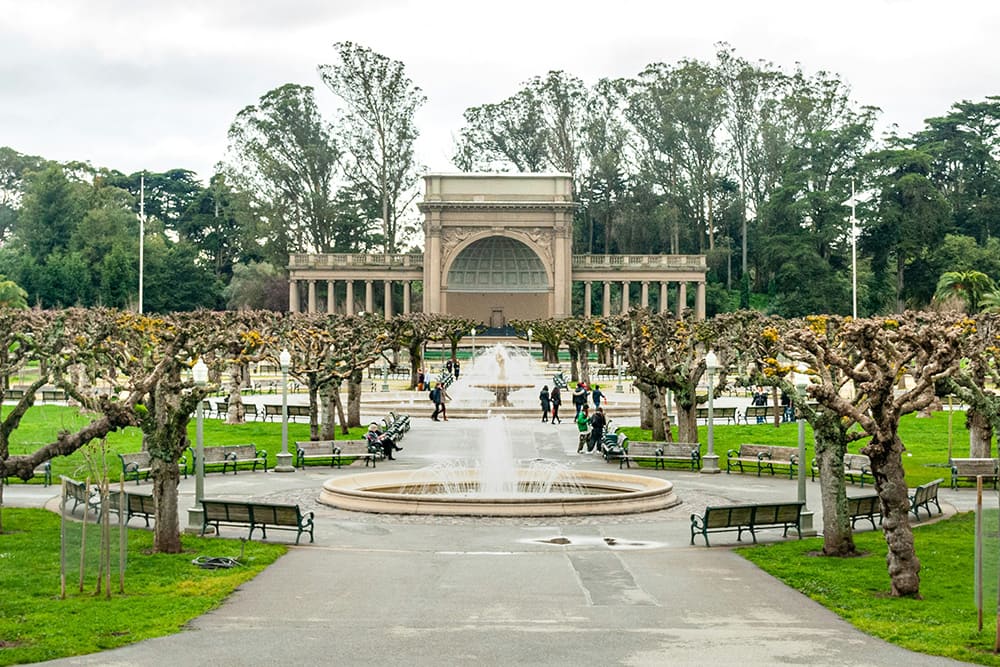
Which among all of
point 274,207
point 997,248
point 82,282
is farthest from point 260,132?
point 997,248

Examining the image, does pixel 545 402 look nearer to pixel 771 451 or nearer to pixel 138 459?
pixel 771 451

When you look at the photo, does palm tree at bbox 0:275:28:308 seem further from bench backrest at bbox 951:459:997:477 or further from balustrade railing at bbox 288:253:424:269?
bench backrest at bbox 951:459:997:477

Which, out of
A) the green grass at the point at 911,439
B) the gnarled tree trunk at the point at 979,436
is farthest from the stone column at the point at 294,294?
the gnarled tree trunk at the point at 979,436

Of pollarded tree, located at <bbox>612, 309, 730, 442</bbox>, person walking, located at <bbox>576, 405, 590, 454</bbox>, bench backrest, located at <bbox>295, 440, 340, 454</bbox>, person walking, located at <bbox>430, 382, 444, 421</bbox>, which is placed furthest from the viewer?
person walking, located at <bbox>430, 382, 444, 421</bbox>

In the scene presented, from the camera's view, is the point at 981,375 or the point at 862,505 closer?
the point at 862,505

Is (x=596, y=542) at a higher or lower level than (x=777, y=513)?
lower

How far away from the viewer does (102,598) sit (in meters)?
15.1

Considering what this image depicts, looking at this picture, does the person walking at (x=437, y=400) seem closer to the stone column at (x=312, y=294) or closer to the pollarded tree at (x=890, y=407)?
the pollarded tree at (x=890, y=407)

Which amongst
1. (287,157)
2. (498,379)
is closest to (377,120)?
(287,157)

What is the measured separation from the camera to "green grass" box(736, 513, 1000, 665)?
13.2m

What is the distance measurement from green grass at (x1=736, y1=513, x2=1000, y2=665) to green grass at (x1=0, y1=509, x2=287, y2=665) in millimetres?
8326

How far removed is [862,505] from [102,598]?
13.6m

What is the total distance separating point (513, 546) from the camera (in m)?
19.8

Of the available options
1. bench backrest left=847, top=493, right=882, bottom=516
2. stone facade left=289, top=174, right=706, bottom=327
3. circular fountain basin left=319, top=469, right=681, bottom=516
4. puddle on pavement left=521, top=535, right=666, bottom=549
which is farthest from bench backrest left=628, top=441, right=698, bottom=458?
stone facade left=289, top=174, right=706, bottom=327
